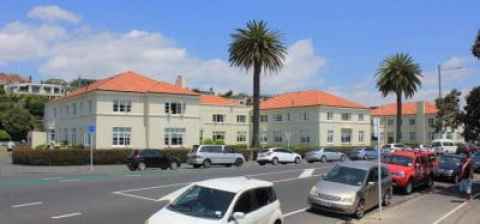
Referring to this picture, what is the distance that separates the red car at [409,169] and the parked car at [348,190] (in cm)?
519

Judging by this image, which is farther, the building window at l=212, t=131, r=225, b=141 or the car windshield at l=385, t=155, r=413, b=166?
the building window at l=212, t=131, r=225, b=141

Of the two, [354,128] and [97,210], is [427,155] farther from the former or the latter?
[354,128]

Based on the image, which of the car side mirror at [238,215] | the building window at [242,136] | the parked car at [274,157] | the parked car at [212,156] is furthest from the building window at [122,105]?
the car side mirror at [238,215]

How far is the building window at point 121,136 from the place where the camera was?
52438 millimetres

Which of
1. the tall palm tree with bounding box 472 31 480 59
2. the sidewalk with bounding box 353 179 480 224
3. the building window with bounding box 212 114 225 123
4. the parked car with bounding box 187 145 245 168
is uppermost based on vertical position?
the tall palm tree with bounding box 472 31 480 59

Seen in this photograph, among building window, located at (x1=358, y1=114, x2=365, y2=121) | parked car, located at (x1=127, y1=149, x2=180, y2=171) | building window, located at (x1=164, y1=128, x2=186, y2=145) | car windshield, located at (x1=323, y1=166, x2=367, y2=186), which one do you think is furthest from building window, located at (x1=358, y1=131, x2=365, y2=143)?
car windshield, located at (x1=323, y1=166, x2=367, y2=186)

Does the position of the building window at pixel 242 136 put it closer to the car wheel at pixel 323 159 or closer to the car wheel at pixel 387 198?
the car wheel at pixel 323 159

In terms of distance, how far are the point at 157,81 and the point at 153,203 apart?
41.9 meters

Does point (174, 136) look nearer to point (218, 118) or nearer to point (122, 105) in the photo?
point (122, 105)

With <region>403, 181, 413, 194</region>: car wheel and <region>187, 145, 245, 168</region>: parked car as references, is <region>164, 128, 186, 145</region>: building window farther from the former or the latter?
<region>403, 181, 413, 194</region>: car wheel

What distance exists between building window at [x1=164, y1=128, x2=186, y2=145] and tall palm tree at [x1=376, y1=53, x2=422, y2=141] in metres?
28.3

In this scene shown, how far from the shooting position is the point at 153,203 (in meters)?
17.2

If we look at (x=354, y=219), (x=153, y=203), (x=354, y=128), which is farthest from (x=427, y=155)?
(x=354, y=128)

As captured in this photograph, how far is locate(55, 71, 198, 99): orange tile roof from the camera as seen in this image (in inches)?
2102
